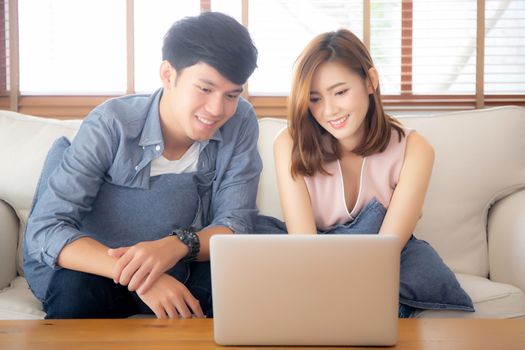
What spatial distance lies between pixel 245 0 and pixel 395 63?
671 mm

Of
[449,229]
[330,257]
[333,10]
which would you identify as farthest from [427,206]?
[333,10]

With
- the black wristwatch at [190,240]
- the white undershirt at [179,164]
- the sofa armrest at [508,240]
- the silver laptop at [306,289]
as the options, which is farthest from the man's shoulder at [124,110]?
the sofa armrest at [508,240]

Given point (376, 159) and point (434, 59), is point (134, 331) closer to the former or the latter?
point (376, 159)

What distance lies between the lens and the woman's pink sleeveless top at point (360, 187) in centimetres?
187

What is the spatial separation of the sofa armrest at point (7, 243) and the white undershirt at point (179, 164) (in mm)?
527

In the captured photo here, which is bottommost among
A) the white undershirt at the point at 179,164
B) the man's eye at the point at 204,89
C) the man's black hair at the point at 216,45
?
the white undershirt at the point at 179,164

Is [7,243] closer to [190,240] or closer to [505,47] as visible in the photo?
[190,240]

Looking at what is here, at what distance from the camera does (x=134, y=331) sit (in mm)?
1211

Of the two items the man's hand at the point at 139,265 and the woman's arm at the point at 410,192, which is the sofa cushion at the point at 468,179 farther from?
the man's hand at the point at 139,265

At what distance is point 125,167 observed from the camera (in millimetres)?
1746

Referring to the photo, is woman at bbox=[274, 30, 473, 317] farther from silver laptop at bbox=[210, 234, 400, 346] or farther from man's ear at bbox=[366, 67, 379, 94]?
silver laptop at bbox=[210, 234, 400, 346]

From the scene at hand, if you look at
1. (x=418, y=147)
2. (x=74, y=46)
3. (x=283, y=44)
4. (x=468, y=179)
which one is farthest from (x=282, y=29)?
(x=418, y=147)

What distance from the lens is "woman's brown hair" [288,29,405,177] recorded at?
1786mm

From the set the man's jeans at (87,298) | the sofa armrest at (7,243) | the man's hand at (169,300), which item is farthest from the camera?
the sofa armrest at (7,243)
